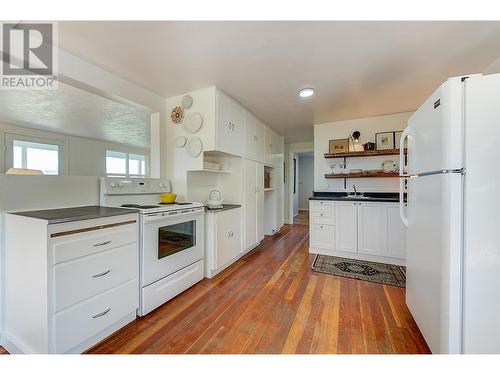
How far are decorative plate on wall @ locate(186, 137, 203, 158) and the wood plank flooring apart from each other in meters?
1.49

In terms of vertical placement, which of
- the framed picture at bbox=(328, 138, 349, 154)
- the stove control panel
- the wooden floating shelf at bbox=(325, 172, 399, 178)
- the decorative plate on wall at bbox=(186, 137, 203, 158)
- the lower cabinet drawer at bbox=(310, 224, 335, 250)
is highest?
the framed picture at bbox=(328, 138, 349, 154)

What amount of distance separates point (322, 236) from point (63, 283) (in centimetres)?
299

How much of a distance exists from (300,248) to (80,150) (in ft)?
19.9

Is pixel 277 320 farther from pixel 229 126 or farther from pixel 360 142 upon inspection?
pixel 360 142

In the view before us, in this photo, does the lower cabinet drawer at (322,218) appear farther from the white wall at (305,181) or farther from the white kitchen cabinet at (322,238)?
the white wall at (305,181)

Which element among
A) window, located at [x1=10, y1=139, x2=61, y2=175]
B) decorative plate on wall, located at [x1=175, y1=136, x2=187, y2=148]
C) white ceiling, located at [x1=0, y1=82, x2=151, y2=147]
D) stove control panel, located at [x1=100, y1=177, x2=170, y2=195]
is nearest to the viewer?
stove control panel, located at [x1=100, y1=177, x2=170, y2=195]

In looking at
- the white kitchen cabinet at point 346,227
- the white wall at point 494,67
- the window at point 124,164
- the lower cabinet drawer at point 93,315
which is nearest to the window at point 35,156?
the window at point 124,164

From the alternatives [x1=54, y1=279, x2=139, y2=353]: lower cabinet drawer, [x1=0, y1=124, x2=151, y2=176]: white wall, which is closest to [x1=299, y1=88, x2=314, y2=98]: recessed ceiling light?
[x1=54, y1=279, x2=139, y2=353]: lower cabinet drawer

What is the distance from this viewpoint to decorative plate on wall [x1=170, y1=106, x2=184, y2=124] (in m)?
2.69

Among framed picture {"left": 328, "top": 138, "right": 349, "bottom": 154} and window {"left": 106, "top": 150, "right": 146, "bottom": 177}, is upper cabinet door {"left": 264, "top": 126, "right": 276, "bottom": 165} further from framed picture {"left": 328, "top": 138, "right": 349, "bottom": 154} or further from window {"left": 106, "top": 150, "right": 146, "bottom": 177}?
window {"left": 106, "top": 150, "right": 146, "bottom": 177}

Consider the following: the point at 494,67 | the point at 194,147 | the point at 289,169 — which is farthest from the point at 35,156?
the point at 494,67

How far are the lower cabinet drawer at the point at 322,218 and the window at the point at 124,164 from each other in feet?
19.7
